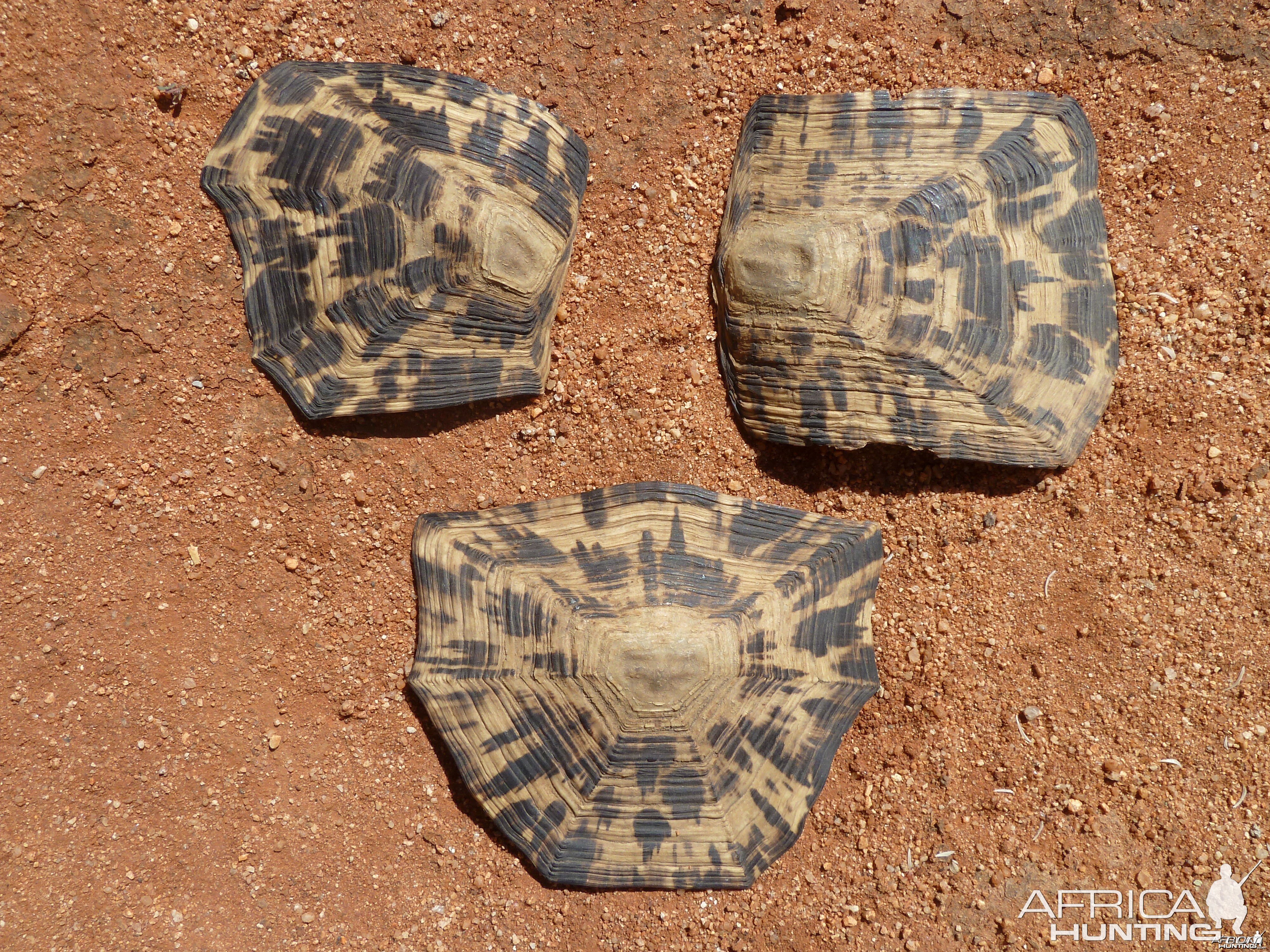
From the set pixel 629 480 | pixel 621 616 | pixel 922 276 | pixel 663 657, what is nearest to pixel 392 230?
pixel 629 480

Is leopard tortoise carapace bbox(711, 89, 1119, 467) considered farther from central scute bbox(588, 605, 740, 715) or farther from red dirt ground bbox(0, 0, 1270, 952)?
central scute bbox(588, 605, 740, 715)

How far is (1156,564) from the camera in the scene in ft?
8.29

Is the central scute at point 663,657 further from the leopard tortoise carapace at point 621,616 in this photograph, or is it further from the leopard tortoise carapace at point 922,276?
the leopard tortoise carapace at point 922,276

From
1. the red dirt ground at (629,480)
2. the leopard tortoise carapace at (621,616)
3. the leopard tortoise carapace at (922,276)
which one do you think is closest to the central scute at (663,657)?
the leopard tortoise carapace at (621,616)

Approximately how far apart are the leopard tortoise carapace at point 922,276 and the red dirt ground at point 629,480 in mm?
150

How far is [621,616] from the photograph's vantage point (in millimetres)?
2291

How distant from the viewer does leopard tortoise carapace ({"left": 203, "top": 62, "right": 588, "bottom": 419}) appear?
2338 millimetres

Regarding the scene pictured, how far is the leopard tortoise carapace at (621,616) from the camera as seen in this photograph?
234 cm

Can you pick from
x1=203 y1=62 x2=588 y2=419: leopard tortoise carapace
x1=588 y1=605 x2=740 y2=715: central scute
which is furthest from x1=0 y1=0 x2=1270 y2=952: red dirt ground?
x1=588 y1=605 x2=740 y2=715: central scute

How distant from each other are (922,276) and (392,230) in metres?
1.69

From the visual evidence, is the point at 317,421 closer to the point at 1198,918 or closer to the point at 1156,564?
the point at 1156,564

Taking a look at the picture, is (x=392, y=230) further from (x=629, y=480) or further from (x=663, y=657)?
(x=663, y=657)

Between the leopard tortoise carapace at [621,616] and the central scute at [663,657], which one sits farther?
the leopard tortoise carapace at [621,616]

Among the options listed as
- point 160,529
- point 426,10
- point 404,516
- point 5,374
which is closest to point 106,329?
point 5,374
